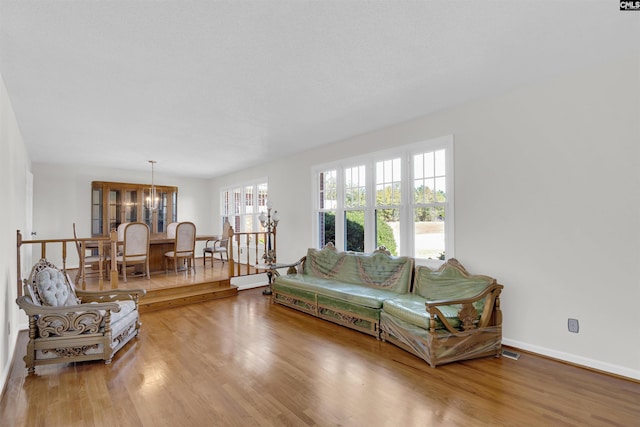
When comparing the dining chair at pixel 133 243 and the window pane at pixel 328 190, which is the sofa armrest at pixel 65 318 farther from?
the window pane at pixel 328 190

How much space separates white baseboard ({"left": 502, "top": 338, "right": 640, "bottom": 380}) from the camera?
257 cm

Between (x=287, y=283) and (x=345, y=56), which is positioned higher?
(x=345, y=56)

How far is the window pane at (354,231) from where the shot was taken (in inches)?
195

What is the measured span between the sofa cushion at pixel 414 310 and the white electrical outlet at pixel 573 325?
0.95 metres

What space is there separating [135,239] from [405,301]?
183 inches

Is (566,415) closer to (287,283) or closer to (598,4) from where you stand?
(598,4)

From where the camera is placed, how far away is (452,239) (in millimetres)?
3729

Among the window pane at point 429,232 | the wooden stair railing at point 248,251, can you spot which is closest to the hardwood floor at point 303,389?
the window pane at point 429,232

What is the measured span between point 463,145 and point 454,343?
7.16 feet

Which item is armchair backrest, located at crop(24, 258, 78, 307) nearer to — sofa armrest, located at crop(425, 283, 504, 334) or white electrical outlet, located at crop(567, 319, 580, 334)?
sofa armrest, located at crop(425, 283, 504, 334)

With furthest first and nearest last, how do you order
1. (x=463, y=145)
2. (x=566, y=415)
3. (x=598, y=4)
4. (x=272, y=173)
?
(x=272, y=173)
(x=463, y=145)
(x=566, y=415)
(x=598, y=4)

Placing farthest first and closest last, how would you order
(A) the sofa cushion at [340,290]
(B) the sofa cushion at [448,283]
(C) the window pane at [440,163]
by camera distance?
1. (C) the window pane at [440,163]
2. (A) the sofa cushion at [340,290]
3. (B) the sofa cushion at [448,283]

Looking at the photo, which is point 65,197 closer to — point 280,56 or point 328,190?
point 328,190

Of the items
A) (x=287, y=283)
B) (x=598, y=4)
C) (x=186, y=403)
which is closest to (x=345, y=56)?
(x=598, y=4)
